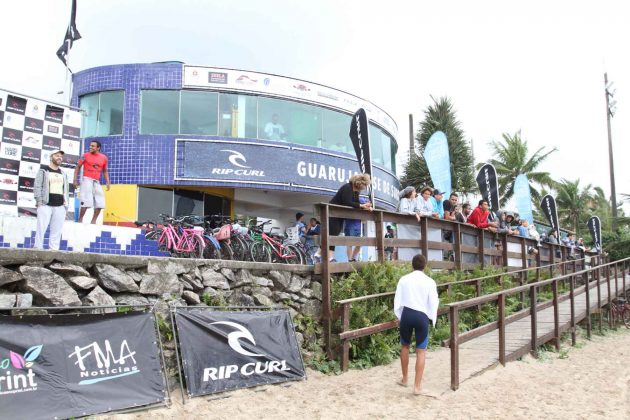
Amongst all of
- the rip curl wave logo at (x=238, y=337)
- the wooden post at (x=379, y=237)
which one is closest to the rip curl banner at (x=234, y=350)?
A: the rip curl wave logo at (x=238, y=337)

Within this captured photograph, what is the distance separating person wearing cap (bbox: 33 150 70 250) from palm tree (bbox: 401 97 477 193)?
24.6 metres

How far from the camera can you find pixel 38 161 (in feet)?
30.4

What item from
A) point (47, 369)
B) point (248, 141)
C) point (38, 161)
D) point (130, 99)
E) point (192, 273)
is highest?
point (130, 99)

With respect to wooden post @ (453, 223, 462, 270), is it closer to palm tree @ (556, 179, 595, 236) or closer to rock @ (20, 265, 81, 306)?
rock @ (20, 265, 81, 306)

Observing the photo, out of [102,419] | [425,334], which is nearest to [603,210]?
[425,334]

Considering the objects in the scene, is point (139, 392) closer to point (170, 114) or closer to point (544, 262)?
point (170, 114)

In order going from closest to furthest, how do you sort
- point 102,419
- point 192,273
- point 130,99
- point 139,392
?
point 102,419, point 139,392, point 192,273, point 130,99

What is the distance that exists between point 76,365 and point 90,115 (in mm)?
12585

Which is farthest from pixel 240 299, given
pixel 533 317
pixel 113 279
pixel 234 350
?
pixel 533 317

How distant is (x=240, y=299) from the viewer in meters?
7.32

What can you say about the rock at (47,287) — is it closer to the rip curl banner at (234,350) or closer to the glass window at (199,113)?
the rip curl banner at (234,350)

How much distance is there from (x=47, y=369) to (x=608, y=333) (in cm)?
1312

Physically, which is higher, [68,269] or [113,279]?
[68,269]

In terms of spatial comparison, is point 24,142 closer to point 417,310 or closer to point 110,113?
point 417,310
